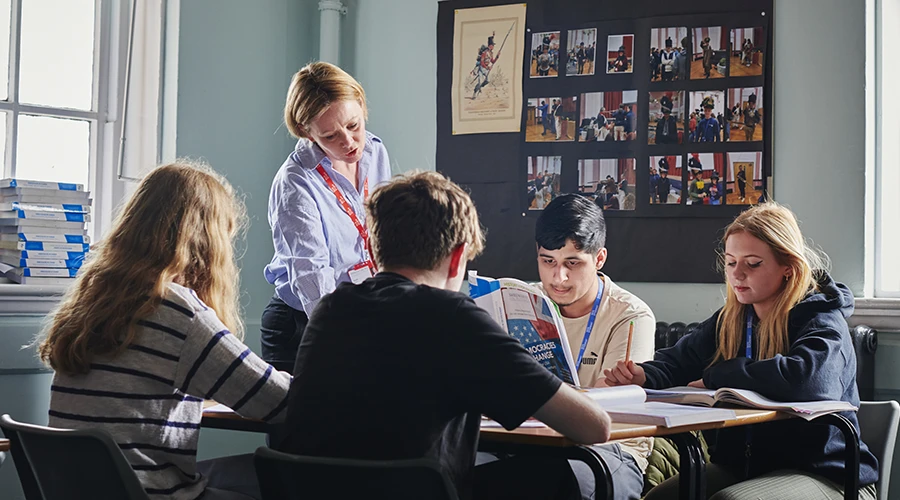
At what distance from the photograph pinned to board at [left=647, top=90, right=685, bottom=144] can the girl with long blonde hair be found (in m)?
2.36

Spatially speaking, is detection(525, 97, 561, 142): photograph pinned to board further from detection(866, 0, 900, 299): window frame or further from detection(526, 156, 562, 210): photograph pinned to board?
detection(866, 0, 900, 299): window frame

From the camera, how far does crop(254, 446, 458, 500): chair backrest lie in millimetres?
1307

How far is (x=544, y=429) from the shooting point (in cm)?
171

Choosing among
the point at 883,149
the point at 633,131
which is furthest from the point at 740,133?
the point at 883,149

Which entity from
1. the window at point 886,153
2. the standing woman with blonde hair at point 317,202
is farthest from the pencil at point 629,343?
the window at point 886,153

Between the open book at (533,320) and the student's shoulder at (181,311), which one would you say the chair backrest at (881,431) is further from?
the student's shoulder at (181,311)

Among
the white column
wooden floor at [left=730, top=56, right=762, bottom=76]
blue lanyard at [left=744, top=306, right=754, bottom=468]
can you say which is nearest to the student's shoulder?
blue lanyard at [left=744, top=306, right=754, bottom=468]

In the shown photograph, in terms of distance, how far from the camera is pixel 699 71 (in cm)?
369

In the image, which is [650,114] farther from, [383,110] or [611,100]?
[383,110]

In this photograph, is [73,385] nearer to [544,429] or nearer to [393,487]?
[393,487]

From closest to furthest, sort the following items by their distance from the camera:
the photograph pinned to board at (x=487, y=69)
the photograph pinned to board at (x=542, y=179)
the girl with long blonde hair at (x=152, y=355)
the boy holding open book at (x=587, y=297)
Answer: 1. the girl with long blonde hair at (x=152, y=355)
2. the boy holding open book at (x=587, y=297)
3. the photograph pinned to board at (x=542, y=179)
4. the photograph pinned to board at (x=487, y=69)

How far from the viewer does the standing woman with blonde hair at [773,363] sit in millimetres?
2170

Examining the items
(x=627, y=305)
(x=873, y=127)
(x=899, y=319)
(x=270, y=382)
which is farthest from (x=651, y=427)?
(x=873, y=127)

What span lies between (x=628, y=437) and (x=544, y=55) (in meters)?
2.63
